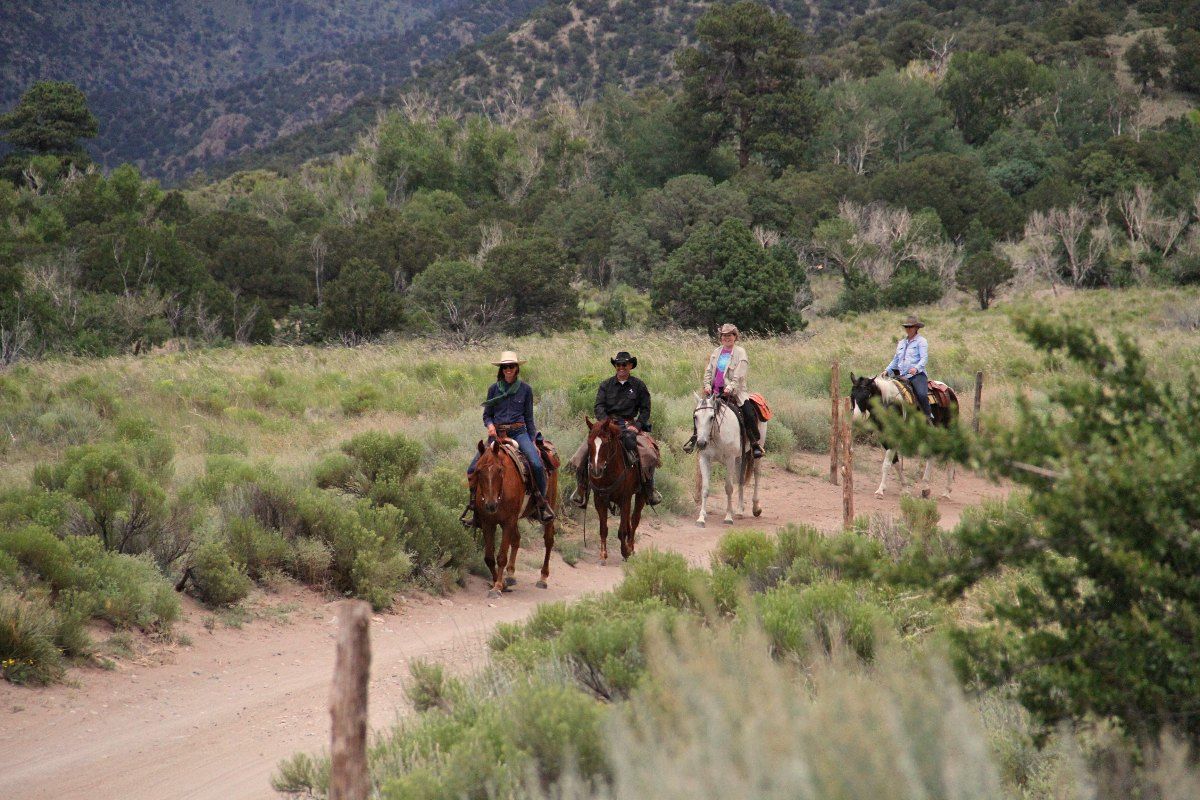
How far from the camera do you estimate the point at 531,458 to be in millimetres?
11602

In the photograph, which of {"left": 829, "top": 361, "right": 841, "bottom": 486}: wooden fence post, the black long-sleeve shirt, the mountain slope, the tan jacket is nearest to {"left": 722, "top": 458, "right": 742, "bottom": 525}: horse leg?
the tan jacket

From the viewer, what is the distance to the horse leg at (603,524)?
1342 centimetres

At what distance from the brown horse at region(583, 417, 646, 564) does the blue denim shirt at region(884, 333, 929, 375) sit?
565 cm

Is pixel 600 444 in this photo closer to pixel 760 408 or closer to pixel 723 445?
pixel 723 445

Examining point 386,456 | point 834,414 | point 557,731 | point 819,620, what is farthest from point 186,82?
point 557,731

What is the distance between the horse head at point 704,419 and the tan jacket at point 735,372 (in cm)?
24

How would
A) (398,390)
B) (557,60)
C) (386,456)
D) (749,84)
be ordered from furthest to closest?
(557,60)
(749,84)
(398,390)
(386,456)

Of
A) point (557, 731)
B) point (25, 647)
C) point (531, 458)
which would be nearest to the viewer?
point (557, 731)

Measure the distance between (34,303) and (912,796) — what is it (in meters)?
36.1

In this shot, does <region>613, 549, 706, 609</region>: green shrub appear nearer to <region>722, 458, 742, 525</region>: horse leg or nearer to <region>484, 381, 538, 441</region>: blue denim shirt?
<region>484, 381, 538, 441</region>: blue denim shirt

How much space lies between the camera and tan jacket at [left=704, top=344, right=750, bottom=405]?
51.1 ft

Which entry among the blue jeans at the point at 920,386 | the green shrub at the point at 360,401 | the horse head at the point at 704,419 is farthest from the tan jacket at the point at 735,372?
the green shrub at the point at 360,401

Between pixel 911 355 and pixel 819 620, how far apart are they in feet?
34.8

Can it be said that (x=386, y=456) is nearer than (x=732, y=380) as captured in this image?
Yes
